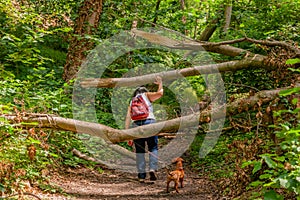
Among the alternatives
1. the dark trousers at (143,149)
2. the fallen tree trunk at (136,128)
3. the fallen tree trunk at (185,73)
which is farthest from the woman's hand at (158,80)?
the fallen tree trunk at (136,128)

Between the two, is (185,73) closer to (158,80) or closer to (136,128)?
(158,80)

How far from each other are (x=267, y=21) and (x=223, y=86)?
2.45 metres

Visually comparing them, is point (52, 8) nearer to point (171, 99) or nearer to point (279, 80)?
point (171, 99)

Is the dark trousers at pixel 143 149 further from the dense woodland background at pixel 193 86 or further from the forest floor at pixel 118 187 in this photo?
the dense woodland background at pixel 193 86

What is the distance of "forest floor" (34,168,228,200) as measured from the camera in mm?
5777

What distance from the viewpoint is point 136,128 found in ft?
19.3

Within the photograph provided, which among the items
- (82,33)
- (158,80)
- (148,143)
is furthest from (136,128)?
(82,33)

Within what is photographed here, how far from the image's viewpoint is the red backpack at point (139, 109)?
684cm

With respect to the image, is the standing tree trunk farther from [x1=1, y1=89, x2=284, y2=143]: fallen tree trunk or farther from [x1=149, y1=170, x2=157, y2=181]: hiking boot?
[x1=1, y1=89, x2=284, y2=143]: fallen tree trunk

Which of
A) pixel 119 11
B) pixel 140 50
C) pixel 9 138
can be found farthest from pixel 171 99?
pixel 9 138

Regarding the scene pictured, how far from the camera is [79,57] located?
994 centimetres

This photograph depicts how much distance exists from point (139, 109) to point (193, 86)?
15.3 ft

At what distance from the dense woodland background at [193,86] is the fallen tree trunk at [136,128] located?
0.03 metres

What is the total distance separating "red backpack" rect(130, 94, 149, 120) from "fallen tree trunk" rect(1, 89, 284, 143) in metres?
0.80
